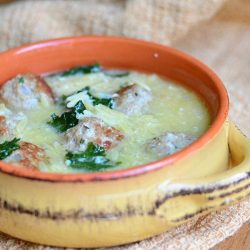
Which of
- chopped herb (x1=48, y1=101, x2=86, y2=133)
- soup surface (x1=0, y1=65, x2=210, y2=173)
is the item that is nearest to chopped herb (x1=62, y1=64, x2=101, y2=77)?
soup surface (x1=0, y1=65, x2=210, y2=173)

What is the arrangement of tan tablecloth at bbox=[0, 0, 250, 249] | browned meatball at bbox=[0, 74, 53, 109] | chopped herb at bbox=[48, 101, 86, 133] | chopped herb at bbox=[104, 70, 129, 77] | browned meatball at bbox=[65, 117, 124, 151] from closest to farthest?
browned meatball at bbox=[65, 117, 124, 151], chopped herb at bbox=[48, 101, 86, 133], browned meatball at bbox=[0, 74, 53, 109], chopped herb at bbox=[104, 70, 129, 77], tan tablecloth at bbox=[0, 0, 250, 249]

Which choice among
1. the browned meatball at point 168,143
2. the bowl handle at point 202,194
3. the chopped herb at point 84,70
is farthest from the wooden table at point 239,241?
the chopped herb at point 84,70

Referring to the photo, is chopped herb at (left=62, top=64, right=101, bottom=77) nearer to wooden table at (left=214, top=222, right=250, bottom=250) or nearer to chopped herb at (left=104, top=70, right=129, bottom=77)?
chopped herb at (left=104, top=70, right=129, bottom=77)

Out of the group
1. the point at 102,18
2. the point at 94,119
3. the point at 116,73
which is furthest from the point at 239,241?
the point at 102,18

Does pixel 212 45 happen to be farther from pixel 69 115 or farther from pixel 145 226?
pixel 145 226

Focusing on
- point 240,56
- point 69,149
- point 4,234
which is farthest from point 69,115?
point 240,56

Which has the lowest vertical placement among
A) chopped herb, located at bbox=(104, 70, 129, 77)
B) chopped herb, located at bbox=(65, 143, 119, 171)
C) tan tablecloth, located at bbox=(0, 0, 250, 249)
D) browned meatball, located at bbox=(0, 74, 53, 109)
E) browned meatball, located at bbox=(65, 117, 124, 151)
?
tan tablecloth, located at bbox=(0, 0, 250, 249)

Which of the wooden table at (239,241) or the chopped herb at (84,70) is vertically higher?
the chopped herb at (84,70)

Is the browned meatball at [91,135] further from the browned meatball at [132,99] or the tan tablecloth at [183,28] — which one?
the tan tablecloth at [183,28]
